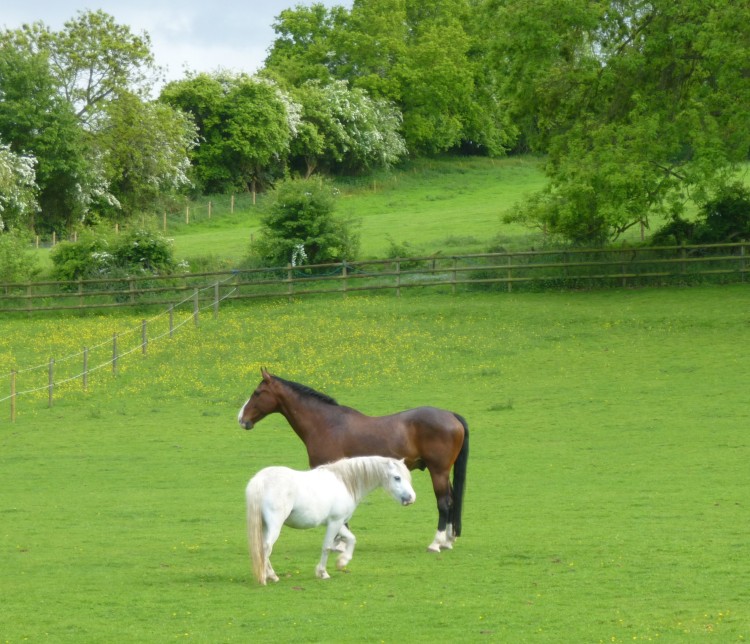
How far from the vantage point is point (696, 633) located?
897 centimetres

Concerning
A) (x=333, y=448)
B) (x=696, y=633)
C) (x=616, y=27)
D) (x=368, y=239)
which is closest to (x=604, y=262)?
(x=616, y=27)

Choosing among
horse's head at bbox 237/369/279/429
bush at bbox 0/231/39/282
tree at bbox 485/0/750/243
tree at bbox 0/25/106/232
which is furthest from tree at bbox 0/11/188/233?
horse's head at bbox 237/369/279/429

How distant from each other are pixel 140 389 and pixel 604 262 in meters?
16.4

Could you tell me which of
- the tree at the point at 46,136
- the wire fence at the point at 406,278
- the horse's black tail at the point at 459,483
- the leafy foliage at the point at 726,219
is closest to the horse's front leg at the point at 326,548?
the horse's black tail at the point at 459,483

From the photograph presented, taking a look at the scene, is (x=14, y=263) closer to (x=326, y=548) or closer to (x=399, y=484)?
(x=399, y=484)

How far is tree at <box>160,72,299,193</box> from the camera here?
60750 millimetres

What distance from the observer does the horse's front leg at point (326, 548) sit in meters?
10.9

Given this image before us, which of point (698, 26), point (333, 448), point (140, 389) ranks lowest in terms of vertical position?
point (140, 389)

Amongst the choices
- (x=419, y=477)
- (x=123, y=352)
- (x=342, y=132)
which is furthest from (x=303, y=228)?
(x=342, y=132)

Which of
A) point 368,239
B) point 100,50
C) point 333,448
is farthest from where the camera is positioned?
point 100,50

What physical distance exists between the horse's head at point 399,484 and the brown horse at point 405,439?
3.92ft

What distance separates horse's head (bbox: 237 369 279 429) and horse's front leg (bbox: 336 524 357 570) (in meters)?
2.49

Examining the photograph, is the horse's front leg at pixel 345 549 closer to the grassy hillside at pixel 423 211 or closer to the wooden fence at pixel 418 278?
the wooden fence at pixel 418 278

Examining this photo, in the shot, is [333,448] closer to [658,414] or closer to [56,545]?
[56,545]
